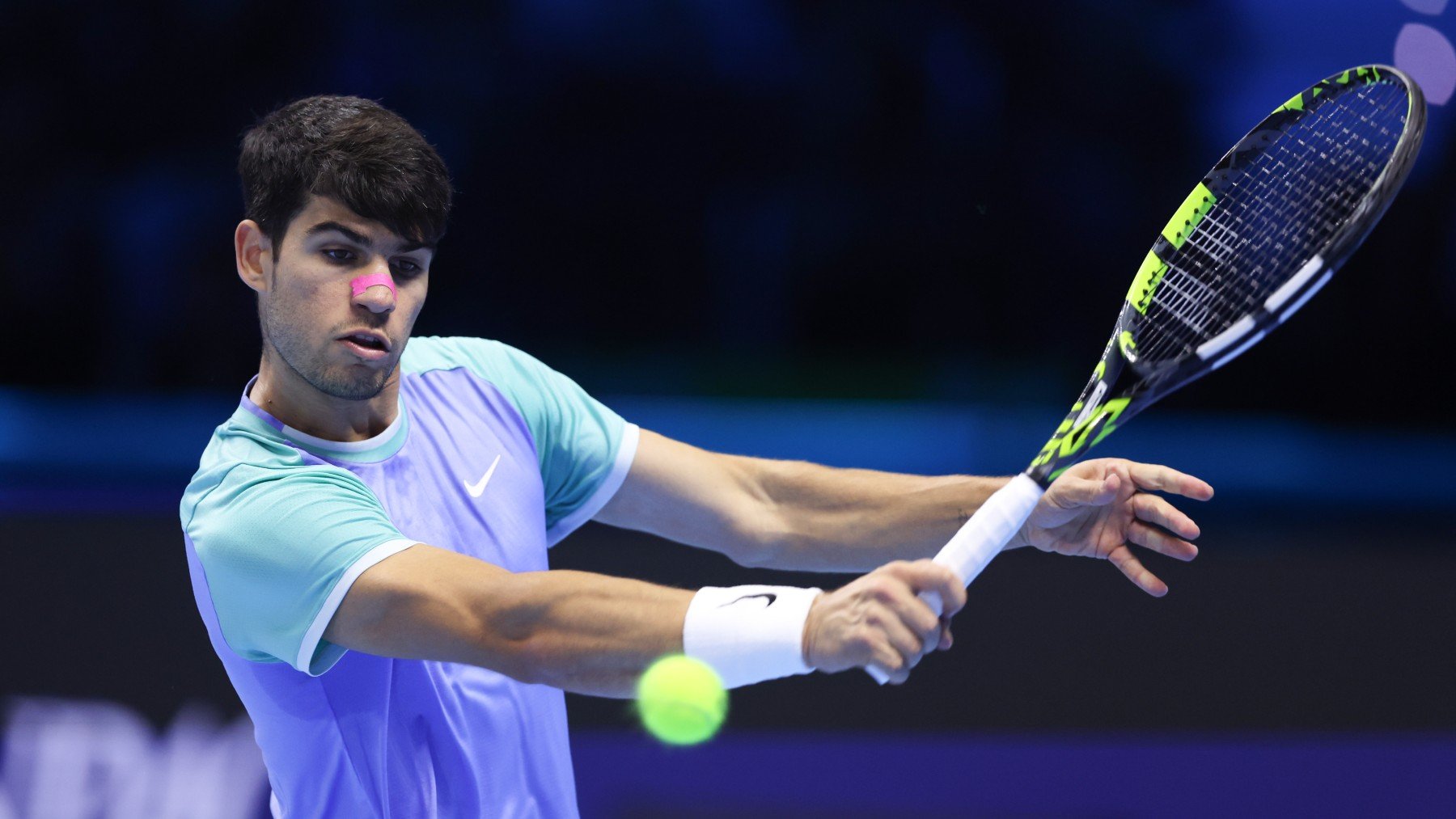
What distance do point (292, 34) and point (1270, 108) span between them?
363 centimetres

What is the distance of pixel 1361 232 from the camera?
93.7 inches

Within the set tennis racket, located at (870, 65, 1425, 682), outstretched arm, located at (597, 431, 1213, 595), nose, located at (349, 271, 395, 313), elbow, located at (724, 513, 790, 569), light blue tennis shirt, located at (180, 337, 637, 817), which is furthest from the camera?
elbow, located at (724, 513, 790, 569)

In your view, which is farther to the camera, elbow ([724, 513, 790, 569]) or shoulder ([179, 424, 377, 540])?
elbow ([724, 513, 790, 569])

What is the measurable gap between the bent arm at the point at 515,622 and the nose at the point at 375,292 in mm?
452

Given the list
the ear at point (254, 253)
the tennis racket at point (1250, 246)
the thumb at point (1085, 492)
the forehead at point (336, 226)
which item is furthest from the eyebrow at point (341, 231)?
the thumb at point (1085, 492)

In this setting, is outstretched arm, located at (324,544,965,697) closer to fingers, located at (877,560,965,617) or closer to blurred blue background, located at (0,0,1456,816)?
fingers, located at (877,560,965,617)

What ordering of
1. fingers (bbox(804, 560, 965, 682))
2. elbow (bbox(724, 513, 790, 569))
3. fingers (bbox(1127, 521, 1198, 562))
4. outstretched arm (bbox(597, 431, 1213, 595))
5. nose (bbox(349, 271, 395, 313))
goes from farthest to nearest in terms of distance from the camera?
elbow (bbox(724, 513, 790, 569)) → outstretched arm (bbox(597, 431, 1213, 595)) → fingers (bbox(1127, 521, 1198, 562)) → nose (bbox(349, 271, 395, 313)) → fingers (bbox(804, 560, 965, 682))

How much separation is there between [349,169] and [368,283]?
0.18 m

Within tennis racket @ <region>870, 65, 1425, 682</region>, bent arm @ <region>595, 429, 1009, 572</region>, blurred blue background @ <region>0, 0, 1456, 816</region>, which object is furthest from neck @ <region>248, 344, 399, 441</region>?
blurred blue background @ <region>0, 0, 1456, 816</region>

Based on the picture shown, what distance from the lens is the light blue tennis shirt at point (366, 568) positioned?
211cm

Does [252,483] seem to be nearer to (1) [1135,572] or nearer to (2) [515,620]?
(2) [515,620]

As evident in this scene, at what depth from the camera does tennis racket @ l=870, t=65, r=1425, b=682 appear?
2.40 metres

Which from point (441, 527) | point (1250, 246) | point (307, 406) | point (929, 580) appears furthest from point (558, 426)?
point (1250, 246)

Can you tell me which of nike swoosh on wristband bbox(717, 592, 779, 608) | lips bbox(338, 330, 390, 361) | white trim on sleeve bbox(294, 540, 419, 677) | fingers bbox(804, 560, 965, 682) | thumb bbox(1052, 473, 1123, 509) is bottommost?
fingers bbox(804, 560, 965, 682)
